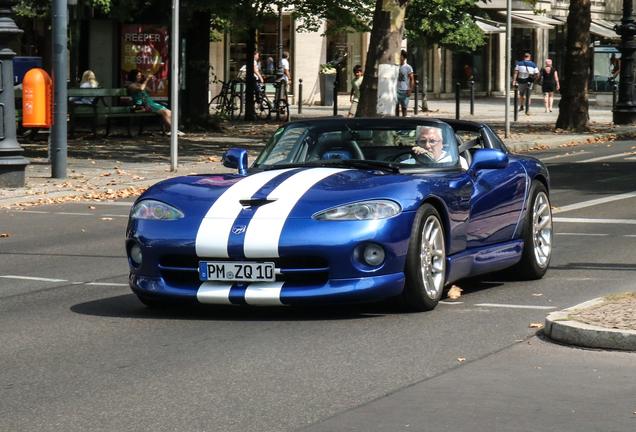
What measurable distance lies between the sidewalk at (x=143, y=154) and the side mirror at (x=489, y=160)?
5.55 ft

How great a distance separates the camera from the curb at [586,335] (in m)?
5.95

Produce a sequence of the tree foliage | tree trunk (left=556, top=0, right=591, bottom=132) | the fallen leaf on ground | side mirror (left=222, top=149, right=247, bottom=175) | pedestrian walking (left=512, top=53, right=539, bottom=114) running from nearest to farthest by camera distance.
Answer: the fallen leaf on ground
side mirror (left=222, top=149, right=247, bottom=175)
tree trunk (left=556, top=0, right=591, bottom=132)
the tree foliage
pedestrian walking (left=512, top=53, right=539, bottom=114)

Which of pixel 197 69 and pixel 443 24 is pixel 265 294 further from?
pixel 443 24

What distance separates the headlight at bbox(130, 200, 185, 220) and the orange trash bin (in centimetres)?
1024

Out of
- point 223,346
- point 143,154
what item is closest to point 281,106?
point 143,154

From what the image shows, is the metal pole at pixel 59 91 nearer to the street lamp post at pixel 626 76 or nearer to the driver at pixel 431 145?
the driver at pixel 431 145

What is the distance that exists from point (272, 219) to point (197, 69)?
67.3ft

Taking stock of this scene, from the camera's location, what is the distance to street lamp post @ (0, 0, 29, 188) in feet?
52.3

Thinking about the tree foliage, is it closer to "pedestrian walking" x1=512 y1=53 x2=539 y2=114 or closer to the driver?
"pedestrian walking" x1=512 y1=53 x2=539 y2=114

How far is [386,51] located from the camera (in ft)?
72.6

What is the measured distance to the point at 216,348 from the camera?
242 inches

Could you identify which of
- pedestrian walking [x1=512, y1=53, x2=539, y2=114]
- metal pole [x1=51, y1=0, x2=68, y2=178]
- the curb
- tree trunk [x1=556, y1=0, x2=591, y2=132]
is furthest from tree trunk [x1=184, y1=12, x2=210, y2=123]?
the curb

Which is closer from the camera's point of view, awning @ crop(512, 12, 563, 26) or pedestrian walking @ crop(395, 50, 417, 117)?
pedestrian walking @ crop(395, 50, 417, 117)

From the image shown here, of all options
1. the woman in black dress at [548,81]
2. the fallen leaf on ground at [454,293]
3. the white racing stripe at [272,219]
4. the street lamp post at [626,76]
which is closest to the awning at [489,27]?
the woman in black dress at [548,81]
